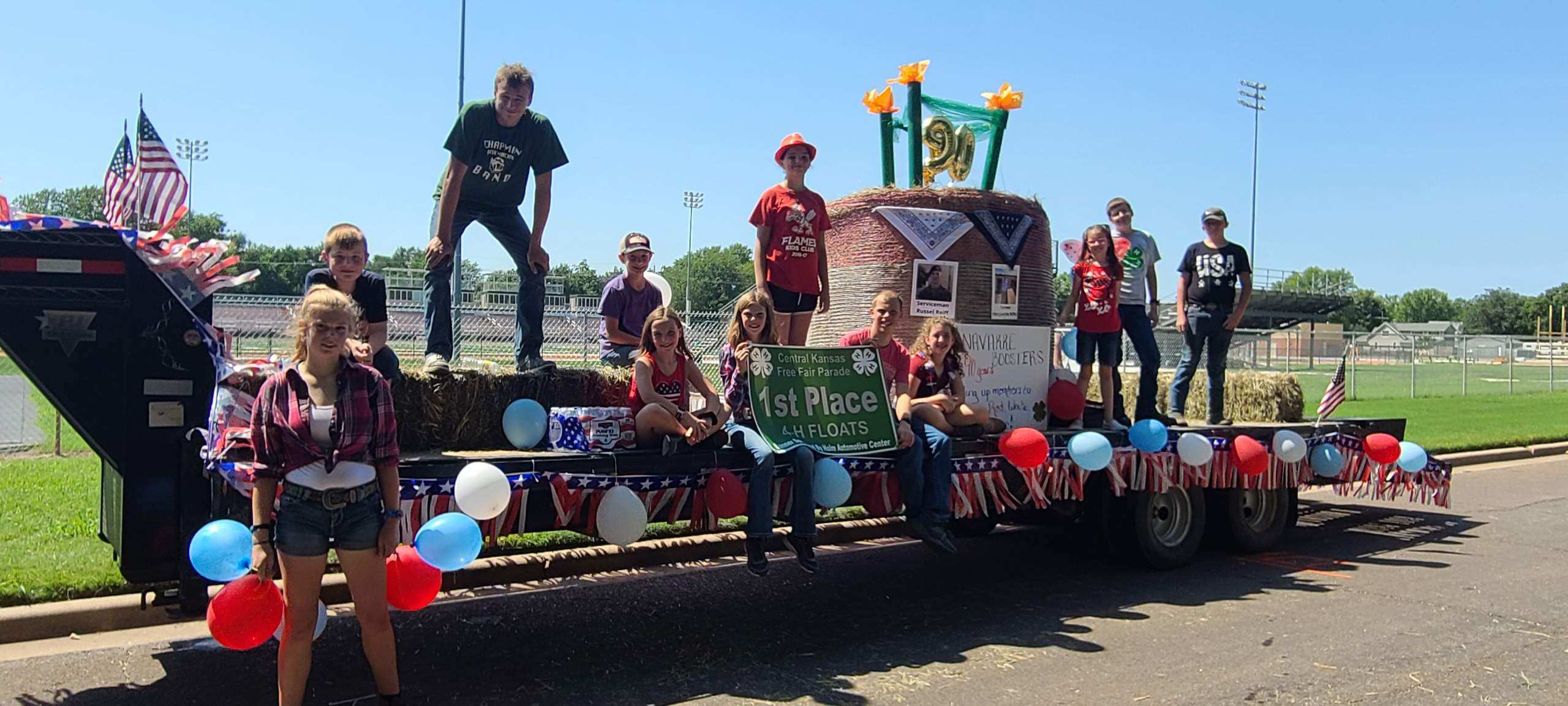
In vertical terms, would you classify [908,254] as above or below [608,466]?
above

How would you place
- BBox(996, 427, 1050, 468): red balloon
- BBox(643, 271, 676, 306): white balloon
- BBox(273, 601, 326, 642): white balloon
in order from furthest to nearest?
BBox(643, 271, 676, 306): white balloon
BBox(996, 427, 1050, 468): red balloon
BBox(273, 601, 326, 642): white balloon

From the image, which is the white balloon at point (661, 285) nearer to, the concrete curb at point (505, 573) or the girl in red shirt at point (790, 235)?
the girl in red shirt at point (790, 235)

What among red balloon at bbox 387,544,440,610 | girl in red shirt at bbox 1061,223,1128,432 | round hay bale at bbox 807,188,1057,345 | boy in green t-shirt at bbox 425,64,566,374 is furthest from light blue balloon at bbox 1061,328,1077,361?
red balloon at bbox 387,544,440,610

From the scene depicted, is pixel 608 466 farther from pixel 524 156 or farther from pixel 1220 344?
pixel 1220 344

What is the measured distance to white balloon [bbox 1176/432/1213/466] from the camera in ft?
24.0

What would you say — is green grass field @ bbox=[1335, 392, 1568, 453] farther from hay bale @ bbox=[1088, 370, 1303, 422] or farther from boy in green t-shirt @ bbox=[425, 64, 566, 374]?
boy in green t-shirt @ bbox=[425, 64, 566, 374]

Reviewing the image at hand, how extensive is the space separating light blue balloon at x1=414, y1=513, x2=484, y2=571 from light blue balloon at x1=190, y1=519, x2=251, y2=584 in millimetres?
570

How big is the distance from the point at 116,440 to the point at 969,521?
590cm

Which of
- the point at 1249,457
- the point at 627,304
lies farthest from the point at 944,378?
the point at 1249,457

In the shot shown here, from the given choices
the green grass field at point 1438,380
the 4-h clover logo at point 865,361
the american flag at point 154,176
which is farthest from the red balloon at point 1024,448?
the green grass field at point 1438,380

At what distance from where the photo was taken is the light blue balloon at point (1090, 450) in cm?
677

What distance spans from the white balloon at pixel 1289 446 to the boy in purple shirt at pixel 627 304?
436 cm

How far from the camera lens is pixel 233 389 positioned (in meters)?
4.35

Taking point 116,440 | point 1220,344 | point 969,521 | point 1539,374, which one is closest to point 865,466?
point 969,521
